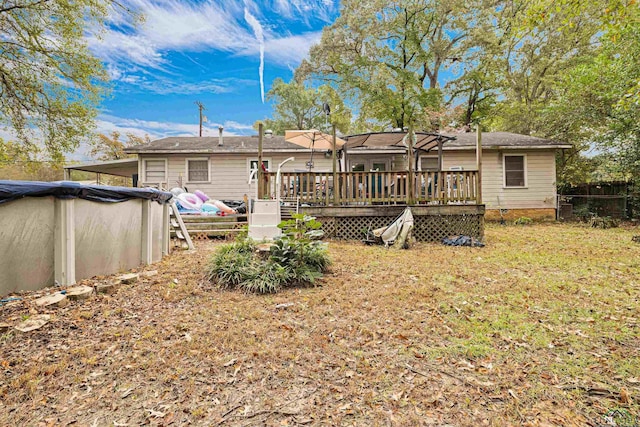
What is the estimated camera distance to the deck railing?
795 centimetres

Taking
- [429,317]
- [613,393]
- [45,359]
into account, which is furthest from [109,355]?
[613,393]

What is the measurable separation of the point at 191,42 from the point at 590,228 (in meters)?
22.5

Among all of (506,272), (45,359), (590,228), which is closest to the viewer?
(45,359)

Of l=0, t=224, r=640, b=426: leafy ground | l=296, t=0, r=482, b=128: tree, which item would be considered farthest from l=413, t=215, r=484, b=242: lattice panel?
l=296, t=0, r=482, b=128: tree

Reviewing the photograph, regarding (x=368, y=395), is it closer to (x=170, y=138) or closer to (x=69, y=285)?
(x=69, y=285)

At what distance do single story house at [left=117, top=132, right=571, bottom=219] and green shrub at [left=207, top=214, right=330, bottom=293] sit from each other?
24.9 ft

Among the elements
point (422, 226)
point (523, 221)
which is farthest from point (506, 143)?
point (422, 226)

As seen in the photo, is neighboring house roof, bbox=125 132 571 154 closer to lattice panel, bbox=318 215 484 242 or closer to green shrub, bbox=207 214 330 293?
lattice panel, bbox=318 215 484 242

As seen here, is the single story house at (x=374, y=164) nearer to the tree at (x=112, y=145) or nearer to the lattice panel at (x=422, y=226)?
the lattice panel at (x=422, y=226)

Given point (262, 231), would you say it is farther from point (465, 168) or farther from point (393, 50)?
point (393, 50)

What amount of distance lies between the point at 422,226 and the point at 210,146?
28.8 ft

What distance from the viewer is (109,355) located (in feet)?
7.84

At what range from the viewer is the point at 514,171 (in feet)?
41.3

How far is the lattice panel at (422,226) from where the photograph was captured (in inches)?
313
